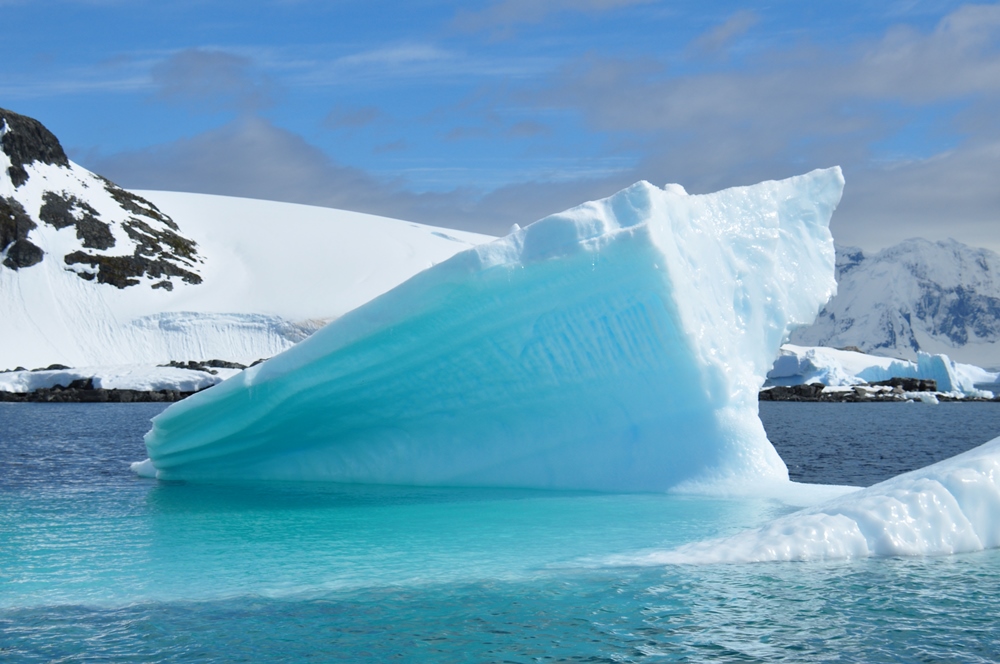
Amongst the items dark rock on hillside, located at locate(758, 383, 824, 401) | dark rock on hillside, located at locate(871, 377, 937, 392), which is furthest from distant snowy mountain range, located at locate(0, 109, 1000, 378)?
dark rock on hillside, located at locate(871, 377, 937, 392)

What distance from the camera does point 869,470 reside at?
16.9 metres

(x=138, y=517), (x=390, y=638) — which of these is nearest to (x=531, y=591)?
(x=390, y=638)

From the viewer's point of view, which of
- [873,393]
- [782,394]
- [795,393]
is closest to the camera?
[873,393]

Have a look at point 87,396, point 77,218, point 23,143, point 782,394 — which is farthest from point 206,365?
point 782,394

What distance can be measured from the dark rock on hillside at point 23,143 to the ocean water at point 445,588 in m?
65.6

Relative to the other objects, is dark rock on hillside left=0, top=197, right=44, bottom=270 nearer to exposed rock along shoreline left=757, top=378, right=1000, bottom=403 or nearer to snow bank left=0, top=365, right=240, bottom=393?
snow bank left=0, top=365, right=240, bottom=393

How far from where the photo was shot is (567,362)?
1171cm

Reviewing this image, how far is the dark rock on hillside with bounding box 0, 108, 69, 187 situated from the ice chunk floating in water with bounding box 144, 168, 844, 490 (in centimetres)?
6413

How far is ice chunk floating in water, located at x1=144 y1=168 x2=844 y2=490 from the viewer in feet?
36.2

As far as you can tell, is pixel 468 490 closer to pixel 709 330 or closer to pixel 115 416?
pixel 709 330

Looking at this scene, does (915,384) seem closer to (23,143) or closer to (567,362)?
(567,362)

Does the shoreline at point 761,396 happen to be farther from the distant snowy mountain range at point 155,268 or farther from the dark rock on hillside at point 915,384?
the distant snowy mountain range at point 155,268

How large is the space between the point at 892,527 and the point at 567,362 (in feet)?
15.5

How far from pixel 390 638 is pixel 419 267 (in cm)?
6460
